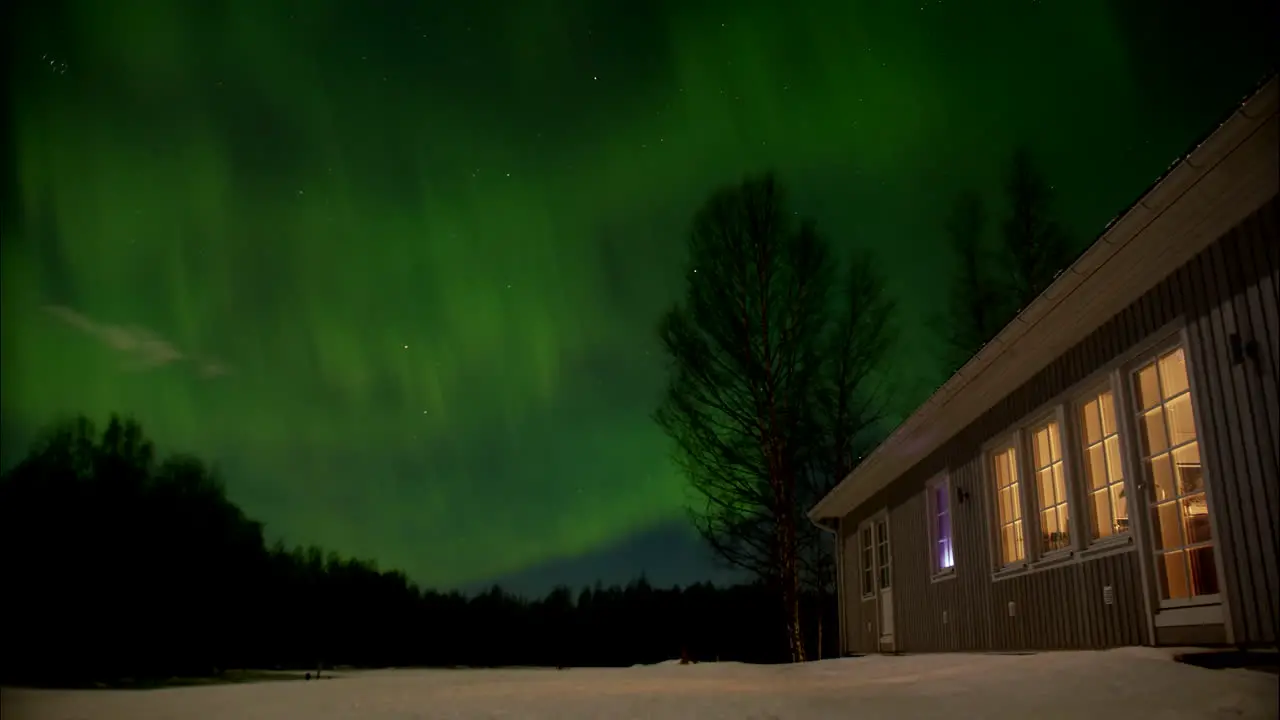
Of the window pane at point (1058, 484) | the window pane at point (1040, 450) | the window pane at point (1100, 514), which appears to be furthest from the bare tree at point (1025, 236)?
the window pane at point (1100, 514)

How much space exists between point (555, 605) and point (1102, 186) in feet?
87.5

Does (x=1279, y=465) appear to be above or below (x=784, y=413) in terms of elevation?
below

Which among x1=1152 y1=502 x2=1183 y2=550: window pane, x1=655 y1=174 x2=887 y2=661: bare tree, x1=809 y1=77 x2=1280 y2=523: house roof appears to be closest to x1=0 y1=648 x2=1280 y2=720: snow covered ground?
x1=1152 y1=502 x2=1183 y2=550: window pane

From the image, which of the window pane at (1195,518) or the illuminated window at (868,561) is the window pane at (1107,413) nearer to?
the window pane at (1195,518)

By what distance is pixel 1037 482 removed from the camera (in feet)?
27.8

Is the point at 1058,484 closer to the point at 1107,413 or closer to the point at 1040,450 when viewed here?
the point at 1040,450

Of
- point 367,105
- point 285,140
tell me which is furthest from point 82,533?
point 367,105

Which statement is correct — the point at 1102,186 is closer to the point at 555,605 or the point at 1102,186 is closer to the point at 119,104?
the point at 119,104

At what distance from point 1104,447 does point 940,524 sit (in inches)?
157

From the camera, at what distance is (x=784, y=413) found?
17875 millimetres

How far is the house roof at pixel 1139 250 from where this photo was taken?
15.9 feet

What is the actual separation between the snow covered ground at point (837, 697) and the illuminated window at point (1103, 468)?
1429 mm

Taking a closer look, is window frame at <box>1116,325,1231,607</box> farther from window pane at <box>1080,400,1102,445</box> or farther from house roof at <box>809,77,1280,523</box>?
window pane at <box>1080,400,1102,445</box>

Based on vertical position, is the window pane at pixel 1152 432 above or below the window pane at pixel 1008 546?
above
